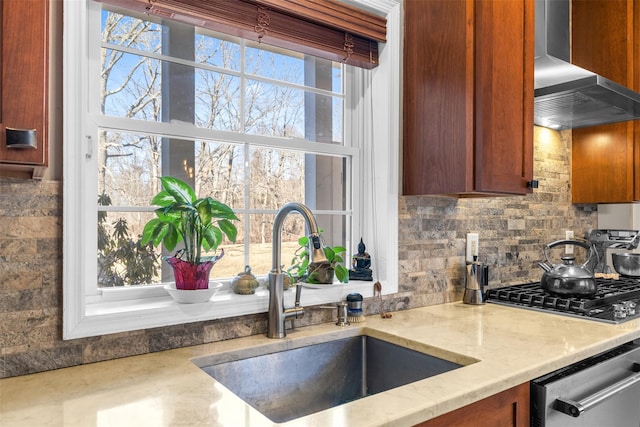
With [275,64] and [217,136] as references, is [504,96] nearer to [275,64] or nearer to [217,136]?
[275,64]

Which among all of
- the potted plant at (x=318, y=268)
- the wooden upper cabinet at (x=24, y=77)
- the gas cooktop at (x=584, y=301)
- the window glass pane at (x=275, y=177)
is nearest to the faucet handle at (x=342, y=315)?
the potted plant at (x=318, y=268)

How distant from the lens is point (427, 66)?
1851 mm

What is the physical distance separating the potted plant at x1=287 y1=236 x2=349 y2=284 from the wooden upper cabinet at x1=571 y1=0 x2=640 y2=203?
6.42 feet

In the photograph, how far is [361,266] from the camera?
1.82 m

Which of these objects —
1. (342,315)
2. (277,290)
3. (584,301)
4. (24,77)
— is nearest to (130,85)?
(24,77)

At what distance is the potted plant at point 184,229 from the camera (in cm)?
136

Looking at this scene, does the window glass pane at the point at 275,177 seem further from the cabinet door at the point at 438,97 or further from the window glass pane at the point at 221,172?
the cabinet door at the point at 438,97

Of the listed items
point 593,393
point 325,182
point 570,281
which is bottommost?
point 593,393

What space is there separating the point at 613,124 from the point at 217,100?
94.5 inches

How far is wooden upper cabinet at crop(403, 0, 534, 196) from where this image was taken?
1.73 meters

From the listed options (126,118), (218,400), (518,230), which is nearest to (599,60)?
(518,230)

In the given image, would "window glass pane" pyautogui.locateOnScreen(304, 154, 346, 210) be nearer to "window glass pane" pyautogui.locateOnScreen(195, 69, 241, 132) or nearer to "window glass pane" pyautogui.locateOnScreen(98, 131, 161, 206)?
"window glass pane" pyautogui.locateOnScreen(195, 69, 241, 132)

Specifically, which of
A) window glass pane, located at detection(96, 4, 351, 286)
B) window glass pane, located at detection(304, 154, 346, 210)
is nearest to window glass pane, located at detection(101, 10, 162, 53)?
window glass pane, located at detection(96, 4, 351, 286)

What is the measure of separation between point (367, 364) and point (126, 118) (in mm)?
1129
